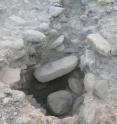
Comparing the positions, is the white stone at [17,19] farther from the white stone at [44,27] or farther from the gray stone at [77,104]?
the gray stone at [77,104]

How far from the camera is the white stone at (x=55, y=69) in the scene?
2.60 metres

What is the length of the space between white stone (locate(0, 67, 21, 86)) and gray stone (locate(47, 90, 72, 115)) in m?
0.35

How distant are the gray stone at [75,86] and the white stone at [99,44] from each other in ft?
1.11

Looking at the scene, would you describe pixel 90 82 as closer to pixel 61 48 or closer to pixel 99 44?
pixel 99 44

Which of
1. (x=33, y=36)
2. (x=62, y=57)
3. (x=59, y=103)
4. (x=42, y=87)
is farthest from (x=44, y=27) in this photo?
(x=59, y=103)

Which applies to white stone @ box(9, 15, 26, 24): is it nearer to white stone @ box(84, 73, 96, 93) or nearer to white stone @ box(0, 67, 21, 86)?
white stone @ box(0, 67, 21, 86)

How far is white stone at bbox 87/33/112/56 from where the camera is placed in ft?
8.00

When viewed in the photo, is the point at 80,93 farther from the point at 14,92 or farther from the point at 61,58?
the point at 14,92

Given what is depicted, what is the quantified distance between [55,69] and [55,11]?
55 cm

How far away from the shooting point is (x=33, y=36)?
262cm

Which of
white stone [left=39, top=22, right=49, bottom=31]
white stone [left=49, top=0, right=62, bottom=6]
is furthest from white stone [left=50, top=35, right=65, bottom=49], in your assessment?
white stone [left=49, top=0, right=62, bottom=6]

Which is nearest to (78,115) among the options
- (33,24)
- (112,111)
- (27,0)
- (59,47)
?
(112,111)

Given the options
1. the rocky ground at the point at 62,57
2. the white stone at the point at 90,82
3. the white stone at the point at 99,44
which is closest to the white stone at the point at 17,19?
the rocky ground at the point at 62,57

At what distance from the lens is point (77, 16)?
2955 millimetres
